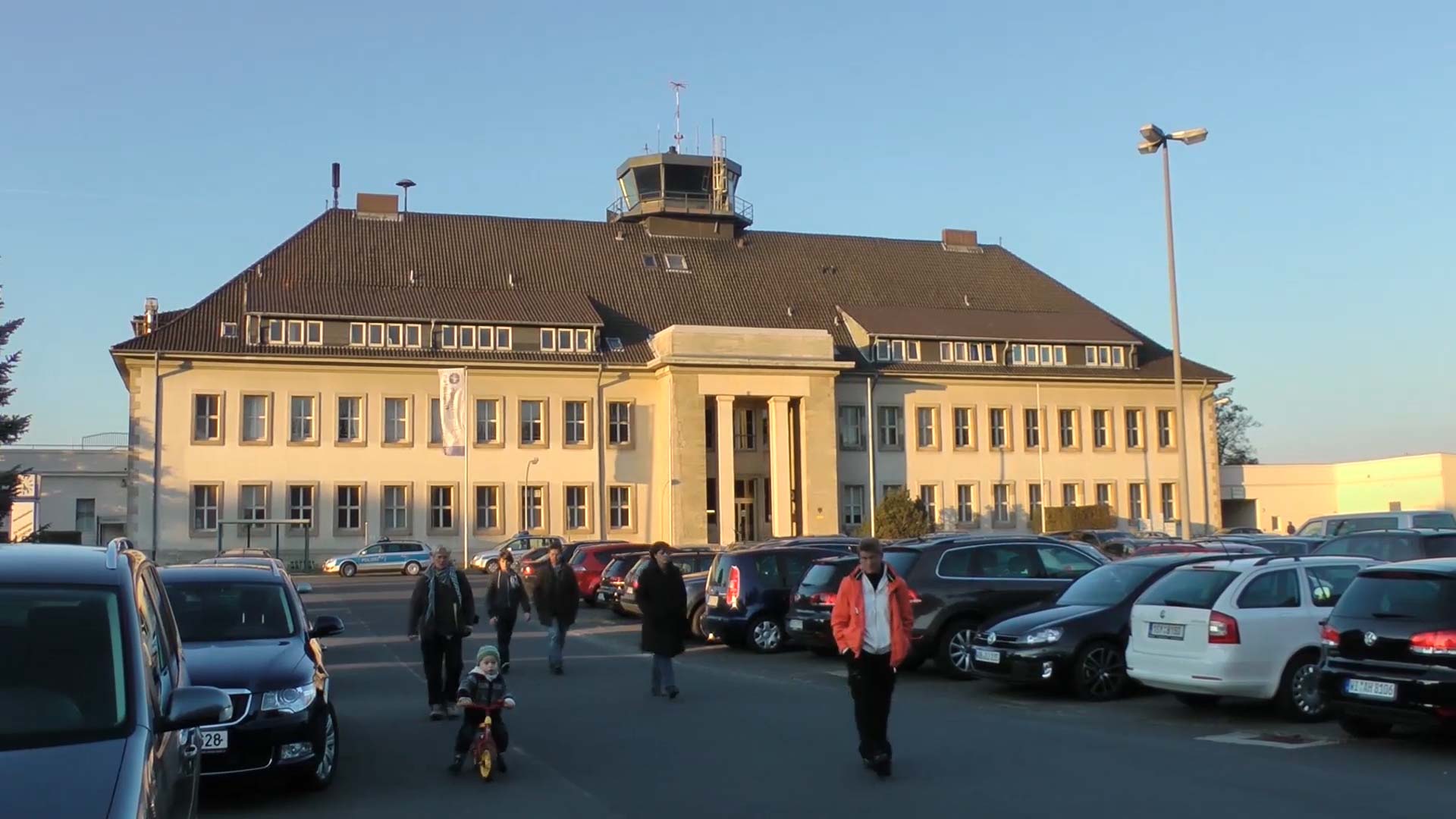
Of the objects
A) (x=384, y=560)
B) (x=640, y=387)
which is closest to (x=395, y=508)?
(x=384, y=560)

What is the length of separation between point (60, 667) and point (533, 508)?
53.0 metres

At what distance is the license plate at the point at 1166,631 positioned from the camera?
13.5 metres

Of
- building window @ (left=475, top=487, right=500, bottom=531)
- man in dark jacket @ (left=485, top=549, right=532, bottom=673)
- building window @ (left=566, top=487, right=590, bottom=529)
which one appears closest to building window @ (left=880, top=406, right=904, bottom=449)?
building window @ (left=566, top=487, right=590, bottom=529)

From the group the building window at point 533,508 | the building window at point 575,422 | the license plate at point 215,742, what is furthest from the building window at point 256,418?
the license plate at point 215,742

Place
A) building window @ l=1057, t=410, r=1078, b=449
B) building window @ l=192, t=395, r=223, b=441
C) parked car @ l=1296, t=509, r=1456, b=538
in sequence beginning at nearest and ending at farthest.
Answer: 1. parked car @ l=1296, t=509, r=1456, b=538
2. building window @ l=192, t=395, r=223, b=441
3. building window @ l=1057, t=410, r=1078, b=449

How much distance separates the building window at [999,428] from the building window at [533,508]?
21.6 m

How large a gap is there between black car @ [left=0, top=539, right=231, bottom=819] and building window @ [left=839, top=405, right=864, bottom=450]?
57.0m

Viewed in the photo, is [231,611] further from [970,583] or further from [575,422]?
[575,422]

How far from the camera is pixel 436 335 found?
56.9 meters

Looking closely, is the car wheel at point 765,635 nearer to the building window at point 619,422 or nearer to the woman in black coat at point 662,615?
the woman in black coat at point 662,615

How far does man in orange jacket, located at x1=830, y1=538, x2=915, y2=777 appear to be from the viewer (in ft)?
34.3

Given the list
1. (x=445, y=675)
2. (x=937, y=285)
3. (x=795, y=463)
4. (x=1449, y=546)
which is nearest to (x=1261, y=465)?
(x=937, y=285)

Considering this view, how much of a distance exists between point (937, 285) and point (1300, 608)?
55536 mm

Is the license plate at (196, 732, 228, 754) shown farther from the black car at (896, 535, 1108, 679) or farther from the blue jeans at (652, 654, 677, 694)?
the black car at (896, 535, 1108, 679)
